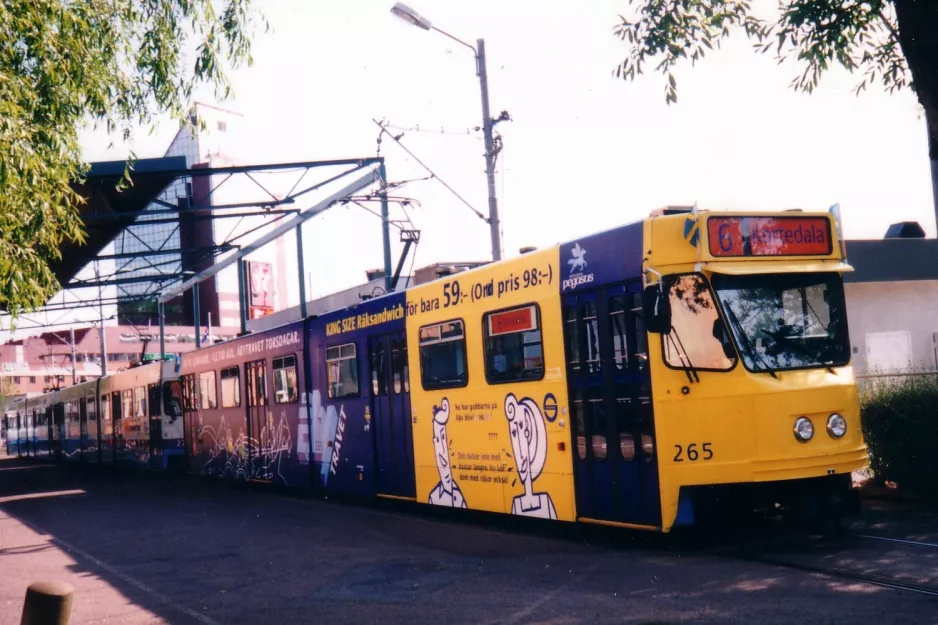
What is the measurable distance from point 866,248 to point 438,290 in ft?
47.1

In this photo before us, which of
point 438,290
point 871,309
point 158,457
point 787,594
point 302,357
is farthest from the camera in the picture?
point 158,457

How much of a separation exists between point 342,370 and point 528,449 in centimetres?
553

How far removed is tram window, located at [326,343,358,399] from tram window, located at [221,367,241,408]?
5104 millimetres

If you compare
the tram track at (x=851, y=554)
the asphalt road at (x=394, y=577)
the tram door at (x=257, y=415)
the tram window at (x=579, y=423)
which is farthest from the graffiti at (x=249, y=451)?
the tram track at (x=851, y=554)

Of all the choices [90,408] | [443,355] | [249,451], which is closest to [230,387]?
[249,451]

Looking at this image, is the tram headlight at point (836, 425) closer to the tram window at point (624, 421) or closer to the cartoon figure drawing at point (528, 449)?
the tram window at point (624, 421)

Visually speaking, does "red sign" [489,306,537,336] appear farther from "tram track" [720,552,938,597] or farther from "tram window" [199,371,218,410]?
"tram window" [199,371,218,410]

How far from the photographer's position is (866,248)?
23.1 metres

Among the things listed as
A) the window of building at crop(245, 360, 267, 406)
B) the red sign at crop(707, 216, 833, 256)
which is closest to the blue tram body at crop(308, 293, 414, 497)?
the window of building at crop(245, 360, 267, 406)

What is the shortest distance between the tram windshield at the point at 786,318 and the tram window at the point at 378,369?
640cm

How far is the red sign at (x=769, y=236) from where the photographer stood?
912cm

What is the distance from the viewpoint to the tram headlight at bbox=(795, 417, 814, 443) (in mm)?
8789

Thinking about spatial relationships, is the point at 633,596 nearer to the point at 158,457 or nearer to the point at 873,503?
the point at 873,503

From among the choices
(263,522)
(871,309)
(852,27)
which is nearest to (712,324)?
(852,27)
